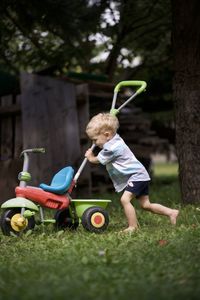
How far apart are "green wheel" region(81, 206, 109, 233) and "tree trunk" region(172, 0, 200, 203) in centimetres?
193

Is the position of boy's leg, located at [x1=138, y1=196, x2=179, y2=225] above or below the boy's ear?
below

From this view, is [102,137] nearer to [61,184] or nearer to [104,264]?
[61,184]

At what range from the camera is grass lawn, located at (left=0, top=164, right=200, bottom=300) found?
3176 mm

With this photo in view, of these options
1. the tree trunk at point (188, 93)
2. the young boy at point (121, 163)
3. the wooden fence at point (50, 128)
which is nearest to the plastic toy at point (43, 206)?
the young boy at point (121, 163)

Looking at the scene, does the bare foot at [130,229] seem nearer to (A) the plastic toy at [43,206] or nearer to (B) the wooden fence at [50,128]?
(A) the plastic toy at [43,206]

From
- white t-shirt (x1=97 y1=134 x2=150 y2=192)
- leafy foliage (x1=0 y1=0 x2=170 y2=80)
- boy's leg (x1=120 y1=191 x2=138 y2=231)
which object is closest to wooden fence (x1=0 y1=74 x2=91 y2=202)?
leafy foliage (x1=0 y1=0 x2=170 y2=80)

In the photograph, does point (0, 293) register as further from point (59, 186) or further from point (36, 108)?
point (36, 108)

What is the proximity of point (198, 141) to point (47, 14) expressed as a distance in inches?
135

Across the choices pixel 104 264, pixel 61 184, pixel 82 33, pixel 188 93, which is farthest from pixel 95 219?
pixel 82 33

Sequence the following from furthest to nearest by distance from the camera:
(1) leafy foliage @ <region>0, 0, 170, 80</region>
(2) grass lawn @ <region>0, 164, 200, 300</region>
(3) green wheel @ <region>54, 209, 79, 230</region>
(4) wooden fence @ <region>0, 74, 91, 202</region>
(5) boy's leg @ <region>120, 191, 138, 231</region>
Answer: (1) leafy foliage @ <region>0, 0, 170, 80</region>
(4) wooden fence @ <region>0, 74, 91, 202</region>
(3) green wheel @ <region>54, 209, 79, 230</region>
(5) boy's leg @ <region>120, 191, 138, 231</region>
(2) grass lawn @ <region>0, 164, 200, 300</region>

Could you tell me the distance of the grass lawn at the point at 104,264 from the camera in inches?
125

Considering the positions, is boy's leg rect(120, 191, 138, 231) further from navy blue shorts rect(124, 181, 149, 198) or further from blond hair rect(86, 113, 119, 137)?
blond hair rect(86, 113, 119, 137)

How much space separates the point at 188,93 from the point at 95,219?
7.85ft

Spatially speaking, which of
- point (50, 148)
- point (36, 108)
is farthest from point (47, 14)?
point (50, 148)
